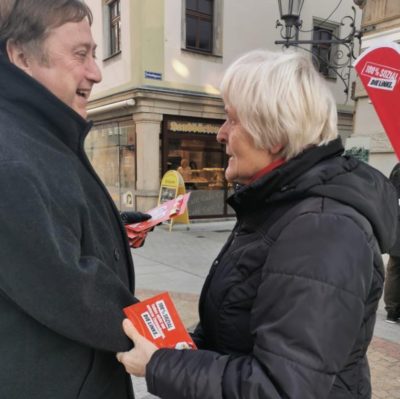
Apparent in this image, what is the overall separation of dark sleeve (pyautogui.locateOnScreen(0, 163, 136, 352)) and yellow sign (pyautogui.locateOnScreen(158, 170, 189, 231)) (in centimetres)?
819

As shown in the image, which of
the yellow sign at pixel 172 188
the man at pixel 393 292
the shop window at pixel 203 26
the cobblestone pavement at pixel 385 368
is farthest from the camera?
the shop window at pixel 203 26

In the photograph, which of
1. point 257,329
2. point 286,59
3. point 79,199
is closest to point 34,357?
point 79,199

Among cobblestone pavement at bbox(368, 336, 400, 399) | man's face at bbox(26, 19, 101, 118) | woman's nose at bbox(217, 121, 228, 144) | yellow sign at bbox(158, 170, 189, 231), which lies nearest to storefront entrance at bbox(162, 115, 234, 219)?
yellow sign at bbox(158, 170, 189, 231)

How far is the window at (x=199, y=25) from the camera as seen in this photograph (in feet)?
34.3

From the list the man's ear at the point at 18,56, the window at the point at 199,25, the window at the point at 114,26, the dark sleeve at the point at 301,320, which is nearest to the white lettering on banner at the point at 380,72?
the dark sleeve at the point at 301,320

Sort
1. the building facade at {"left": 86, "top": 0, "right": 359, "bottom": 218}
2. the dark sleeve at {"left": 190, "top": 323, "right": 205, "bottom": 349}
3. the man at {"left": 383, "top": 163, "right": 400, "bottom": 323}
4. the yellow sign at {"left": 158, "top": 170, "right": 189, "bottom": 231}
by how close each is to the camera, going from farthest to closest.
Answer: the building facade at {"left": 86, "top": 0, "right": 359, "bottom": 218}
the yellow sign at {"left": 158, "top": 170, "right": 189, "bottom": 231}
the man at {"left": 383, "top": 163, "right": 400, "bottom": 323}
the dark sleeve at {"left": 190, "top": 323, "right": 205, "bottom": 349}

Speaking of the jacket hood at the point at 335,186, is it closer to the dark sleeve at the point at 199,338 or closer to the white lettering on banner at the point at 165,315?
the white lettering on banner at the point at 165,315

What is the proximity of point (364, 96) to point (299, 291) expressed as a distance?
6320 millimetres

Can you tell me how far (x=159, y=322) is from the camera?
1.16 metres

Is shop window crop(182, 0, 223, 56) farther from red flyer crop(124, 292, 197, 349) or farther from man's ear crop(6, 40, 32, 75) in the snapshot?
red flyer crop(124, 292, 197, 349)

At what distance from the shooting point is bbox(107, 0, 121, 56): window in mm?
10844

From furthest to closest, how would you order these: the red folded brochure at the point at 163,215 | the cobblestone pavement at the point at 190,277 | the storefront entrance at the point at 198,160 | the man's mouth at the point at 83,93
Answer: the storefront entrance at the point at 198,160, the cobblestone pavement at the point at 190,277, the red folded brochure at the point at 163,215, the man's mouth at the point at 83,93

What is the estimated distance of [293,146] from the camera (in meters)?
1.15

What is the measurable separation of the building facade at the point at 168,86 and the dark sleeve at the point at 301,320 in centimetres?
924
